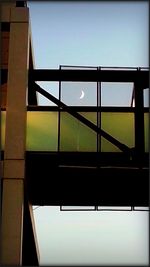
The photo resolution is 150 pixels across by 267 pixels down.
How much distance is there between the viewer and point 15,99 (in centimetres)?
1206

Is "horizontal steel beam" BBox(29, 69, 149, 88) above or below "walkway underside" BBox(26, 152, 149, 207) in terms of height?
above

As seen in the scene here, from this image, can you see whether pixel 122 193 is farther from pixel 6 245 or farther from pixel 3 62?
pixel 3 62

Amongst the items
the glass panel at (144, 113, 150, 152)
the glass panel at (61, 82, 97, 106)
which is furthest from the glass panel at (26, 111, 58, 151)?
the glass panel at (144, 113, 150, 152)

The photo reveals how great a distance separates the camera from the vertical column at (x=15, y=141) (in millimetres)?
11062

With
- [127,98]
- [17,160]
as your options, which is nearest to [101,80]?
[127,98]

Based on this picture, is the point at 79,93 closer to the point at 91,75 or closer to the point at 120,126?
the point at 91,75

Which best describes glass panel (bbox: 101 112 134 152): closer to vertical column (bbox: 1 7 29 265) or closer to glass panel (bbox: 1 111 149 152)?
glass panel (bbox: 1 111 149 152)

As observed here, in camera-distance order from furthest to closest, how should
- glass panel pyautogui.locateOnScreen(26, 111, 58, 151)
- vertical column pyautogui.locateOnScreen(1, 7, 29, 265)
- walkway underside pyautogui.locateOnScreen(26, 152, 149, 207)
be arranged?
glass panel pyautogui.locateOnScreen(26, 111, 58, 151) < walkway underside pyautogui.locateOnScreen(26, 152, 149, 207) < vertical column pyautogui.locateOnScreen(1, 7, 29, 265)

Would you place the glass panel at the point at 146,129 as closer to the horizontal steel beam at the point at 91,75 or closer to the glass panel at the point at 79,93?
the horizontal steel beam at the point at 91,75

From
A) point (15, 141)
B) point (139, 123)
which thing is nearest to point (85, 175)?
point (139, 123)

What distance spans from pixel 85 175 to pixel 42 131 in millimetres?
1522

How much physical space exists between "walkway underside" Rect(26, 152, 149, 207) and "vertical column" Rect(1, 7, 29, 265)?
758 millimetres

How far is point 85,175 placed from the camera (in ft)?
41.4

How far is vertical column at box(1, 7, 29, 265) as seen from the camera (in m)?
11.1
